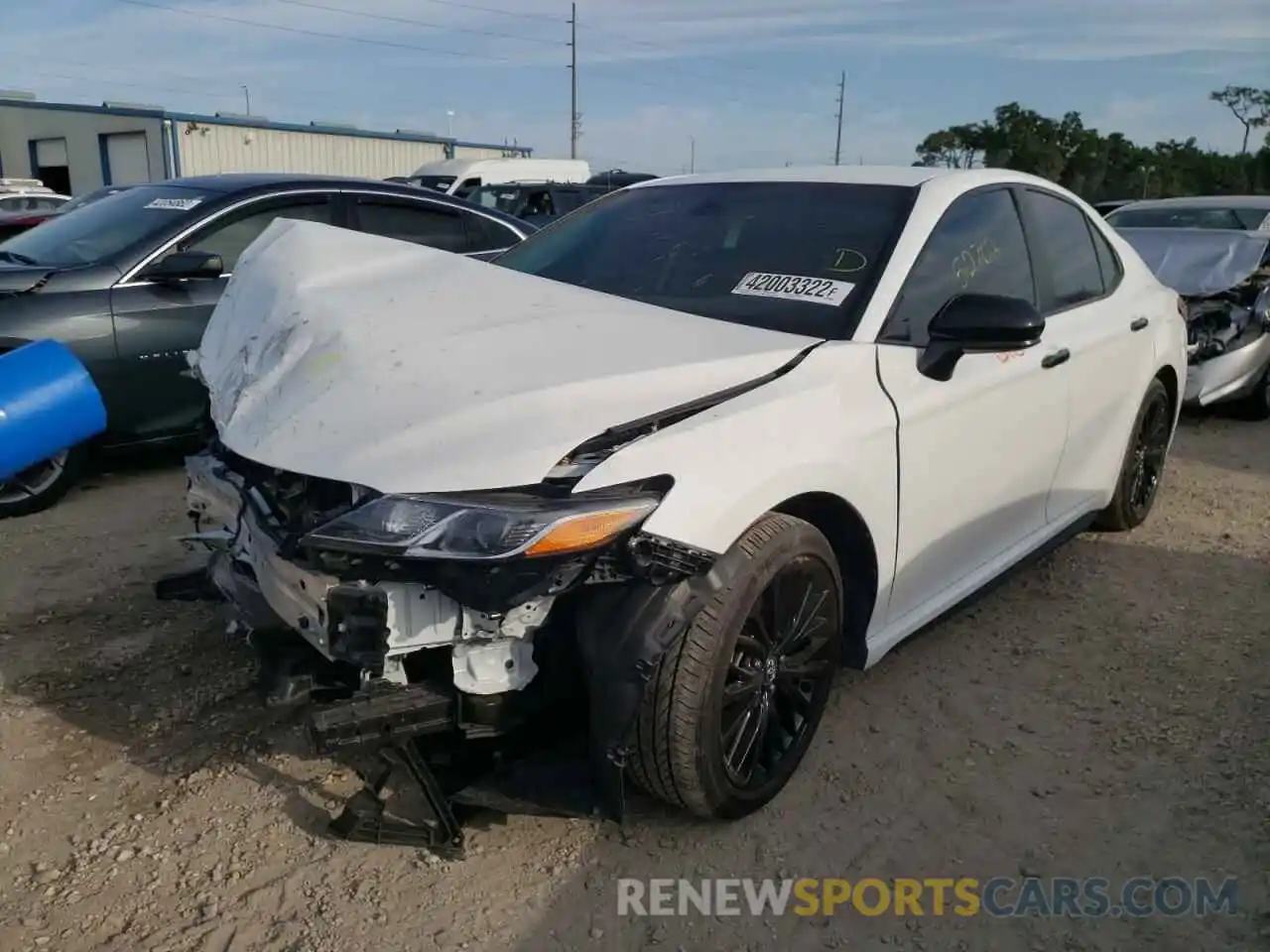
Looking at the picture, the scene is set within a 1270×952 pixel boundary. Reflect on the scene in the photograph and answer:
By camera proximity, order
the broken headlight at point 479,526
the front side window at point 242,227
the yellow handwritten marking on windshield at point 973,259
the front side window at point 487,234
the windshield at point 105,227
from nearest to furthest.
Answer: the broken headlight at point 479,526
the yellow handwritten marking on windshield at point 973,259
the windshield at point 105,227
the front side window at point 242,227
the front side window at point 487,234

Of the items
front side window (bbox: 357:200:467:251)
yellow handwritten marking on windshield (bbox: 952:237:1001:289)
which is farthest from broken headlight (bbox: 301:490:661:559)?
front side window (bbox: 357:200:467:251)

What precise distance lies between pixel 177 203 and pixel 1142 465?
5128mm

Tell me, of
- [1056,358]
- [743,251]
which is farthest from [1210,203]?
[743,251]

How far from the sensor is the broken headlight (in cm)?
214

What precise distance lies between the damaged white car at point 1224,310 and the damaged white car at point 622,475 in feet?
14.3

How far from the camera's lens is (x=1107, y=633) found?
3953 millimetres

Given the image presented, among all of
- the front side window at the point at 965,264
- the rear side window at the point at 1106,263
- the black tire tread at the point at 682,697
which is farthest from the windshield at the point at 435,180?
the black tire tread at the point at 682,697

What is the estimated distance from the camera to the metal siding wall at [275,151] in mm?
32031

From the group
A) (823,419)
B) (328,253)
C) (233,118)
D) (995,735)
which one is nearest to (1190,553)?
(995,735)

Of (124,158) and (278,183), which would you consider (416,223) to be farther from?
(124,158)

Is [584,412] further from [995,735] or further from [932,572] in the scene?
[995,735]

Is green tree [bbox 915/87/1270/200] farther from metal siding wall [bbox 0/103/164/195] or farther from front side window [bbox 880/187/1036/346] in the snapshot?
front side window [bbox 880/187/1036/346]

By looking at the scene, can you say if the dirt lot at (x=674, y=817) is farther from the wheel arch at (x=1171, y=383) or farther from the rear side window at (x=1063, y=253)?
the rear side window at (x=1063, y=253)

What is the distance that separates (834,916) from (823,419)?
3.92 feet
